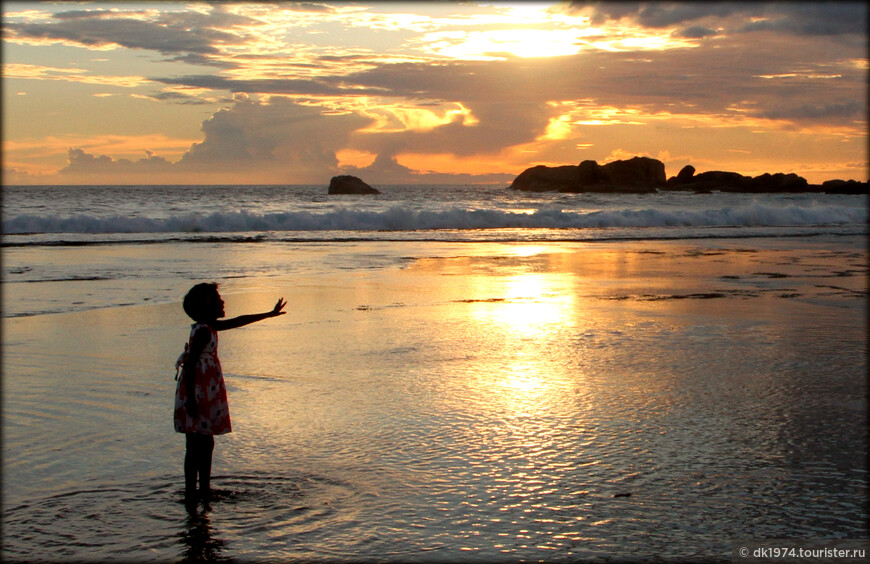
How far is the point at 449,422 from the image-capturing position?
17.4ft

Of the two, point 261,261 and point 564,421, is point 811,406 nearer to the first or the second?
point 564,421

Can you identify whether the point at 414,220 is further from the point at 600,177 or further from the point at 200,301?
the point at 600,177

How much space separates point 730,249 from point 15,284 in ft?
55.0

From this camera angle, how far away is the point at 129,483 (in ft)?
14.1

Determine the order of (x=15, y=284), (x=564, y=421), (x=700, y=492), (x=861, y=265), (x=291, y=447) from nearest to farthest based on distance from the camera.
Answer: (x=700, y=492) < (x=291, y=447) < (x=564, y=421) < (x=15, y=284) < (x=861, y=265)

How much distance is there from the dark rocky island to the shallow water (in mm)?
106912

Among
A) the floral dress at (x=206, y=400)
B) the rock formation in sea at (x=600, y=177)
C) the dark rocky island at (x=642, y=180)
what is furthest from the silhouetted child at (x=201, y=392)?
the rock formation in sea at (x=600, y=177)

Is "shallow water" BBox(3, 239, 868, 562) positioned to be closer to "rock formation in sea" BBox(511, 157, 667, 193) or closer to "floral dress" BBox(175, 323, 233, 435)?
"floral dress" BBox(175, 323, 233, 435)

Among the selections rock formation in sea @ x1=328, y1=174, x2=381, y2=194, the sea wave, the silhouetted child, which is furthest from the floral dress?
rock formation in sea @ x1=328, y1=174, x2=381, y2=194

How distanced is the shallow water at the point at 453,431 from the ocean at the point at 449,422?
0.02 m

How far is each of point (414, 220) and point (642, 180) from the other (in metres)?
95.6

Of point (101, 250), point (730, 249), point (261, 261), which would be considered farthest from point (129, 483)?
point (730, 249)

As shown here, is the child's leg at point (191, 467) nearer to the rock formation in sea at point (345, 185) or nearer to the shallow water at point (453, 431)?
the shallow water at point (453, 431)

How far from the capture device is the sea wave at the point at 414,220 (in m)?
30.9
